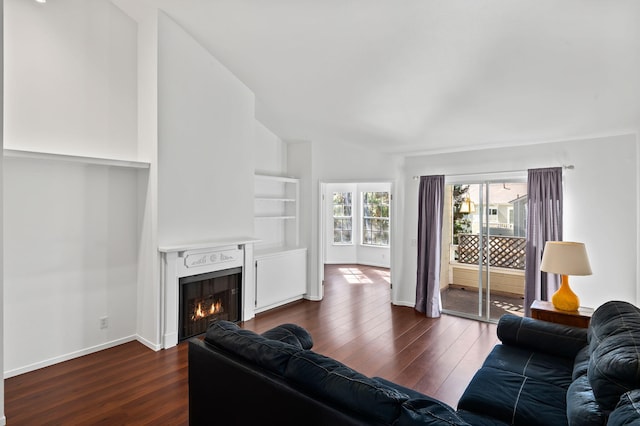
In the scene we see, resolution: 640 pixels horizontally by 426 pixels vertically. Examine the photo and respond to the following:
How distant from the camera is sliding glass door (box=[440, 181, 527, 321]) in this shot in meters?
4.59

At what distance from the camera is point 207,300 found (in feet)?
14.2

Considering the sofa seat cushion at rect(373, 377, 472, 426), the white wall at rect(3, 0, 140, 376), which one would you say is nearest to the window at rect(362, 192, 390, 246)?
the white wall at rect(3, 0, 140, 376)

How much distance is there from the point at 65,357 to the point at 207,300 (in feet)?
4.90

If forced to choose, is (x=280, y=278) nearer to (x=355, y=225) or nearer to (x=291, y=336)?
(x=291, y=336)

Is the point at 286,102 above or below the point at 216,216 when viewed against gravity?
above

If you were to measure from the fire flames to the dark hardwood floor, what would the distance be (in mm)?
395

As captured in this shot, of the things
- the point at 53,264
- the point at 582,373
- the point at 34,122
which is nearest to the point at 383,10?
the point at 582,373

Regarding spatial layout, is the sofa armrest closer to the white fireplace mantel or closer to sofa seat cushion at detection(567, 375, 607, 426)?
sofa seat cushion at detection(567, 375, 607, 426)

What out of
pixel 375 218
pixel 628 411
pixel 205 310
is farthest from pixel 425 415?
pixel 375 218

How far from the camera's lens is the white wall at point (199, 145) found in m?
3.92

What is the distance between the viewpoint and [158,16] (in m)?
Result: 3.79

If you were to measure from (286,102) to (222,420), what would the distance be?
4.01 metres

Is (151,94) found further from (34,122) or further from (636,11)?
(636,11)

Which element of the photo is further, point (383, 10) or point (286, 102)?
point (286, 102)
